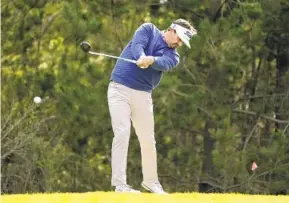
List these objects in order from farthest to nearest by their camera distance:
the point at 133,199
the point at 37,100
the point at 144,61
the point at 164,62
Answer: the point at 37,100 < the point at 164,62 < the point at 144,61 < the point at 133,199

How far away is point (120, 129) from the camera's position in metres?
9.00

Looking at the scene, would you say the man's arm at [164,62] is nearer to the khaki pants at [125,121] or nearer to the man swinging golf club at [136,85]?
the man swinging golf club at [136,85]

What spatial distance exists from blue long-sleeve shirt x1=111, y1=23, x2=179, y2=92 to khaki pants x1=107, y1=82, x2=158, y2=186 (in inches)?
2.7

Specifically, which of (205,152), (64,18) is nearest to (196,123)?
(205,152)

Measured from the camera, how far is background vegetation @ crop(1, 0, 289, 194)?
16.2m

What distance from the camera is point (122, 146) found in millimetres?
9000

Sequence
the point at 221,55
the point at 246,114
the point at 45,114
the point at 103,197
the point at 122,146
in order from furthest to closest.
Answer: the point at 45,114 < the point at 246,114 < the point at 221,55 < the point at 122,146 < the point at 103,197

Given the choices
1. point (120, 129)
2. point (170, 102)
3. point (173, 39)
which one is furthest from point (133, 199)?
point (170, 102)

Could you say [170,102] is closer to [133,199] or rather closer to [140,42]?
[140,42]

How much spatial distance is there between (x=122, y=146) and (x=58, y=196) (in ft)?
2.88

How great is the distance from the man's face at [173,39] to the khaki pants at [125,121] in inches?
19.2

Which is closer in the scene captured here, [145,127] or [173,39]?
[173,39]

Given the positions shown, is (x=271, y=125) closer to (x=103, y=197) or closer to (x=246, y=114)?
(x=246, y=114)

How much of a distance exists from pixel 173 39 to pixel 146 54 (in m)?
0.27
